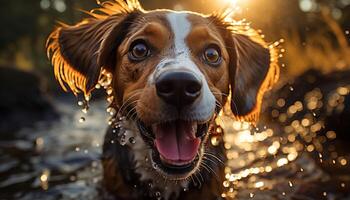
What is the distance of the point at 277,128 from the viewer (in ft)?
26.5

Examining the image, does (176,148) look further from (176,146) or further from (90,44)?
(90,44)

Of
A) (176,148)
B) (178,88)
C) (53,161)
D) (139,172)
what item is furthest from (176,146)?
(53,161)

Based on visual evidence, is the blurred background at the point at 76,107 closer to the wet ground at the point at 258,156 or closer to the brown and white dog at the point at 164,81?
the wet ground at the point at 258,156

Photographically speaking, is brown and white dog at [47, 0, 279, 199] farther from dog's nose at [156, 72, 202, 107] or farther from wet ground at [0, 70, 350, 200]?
wet ground at [0, 70, 350, 200]

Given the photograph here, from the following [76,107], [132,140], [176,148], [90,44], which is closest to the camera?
[176,148]

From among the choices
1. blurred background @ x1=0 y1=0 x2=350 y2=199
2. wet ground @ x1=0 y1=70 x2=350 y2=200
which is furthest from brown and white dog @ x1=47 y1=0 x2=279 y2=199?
blurred background @ x1=0 y1=0 x2=350 y2=199

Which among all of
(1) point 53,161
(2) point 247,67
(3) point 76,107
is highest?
(2) point 247,67

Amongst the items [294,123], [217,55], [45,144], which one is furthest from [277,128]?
[217,55]

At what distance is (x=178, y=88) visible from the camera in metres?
3.18

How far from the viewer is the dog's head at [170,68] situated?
3.37 metres

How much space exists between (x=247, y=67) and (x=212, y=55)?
0.72 m

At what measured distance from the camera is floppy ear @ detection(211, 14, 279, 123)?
446cm

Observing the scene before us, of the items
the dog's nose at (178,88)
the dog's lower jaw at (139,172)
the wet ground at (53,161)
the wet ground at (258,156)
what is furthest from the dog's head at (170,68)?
the wet ground at (53,161)

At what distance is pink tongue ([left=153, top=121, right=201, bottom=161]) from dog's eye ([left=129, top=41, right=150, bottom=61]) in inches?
23.7
